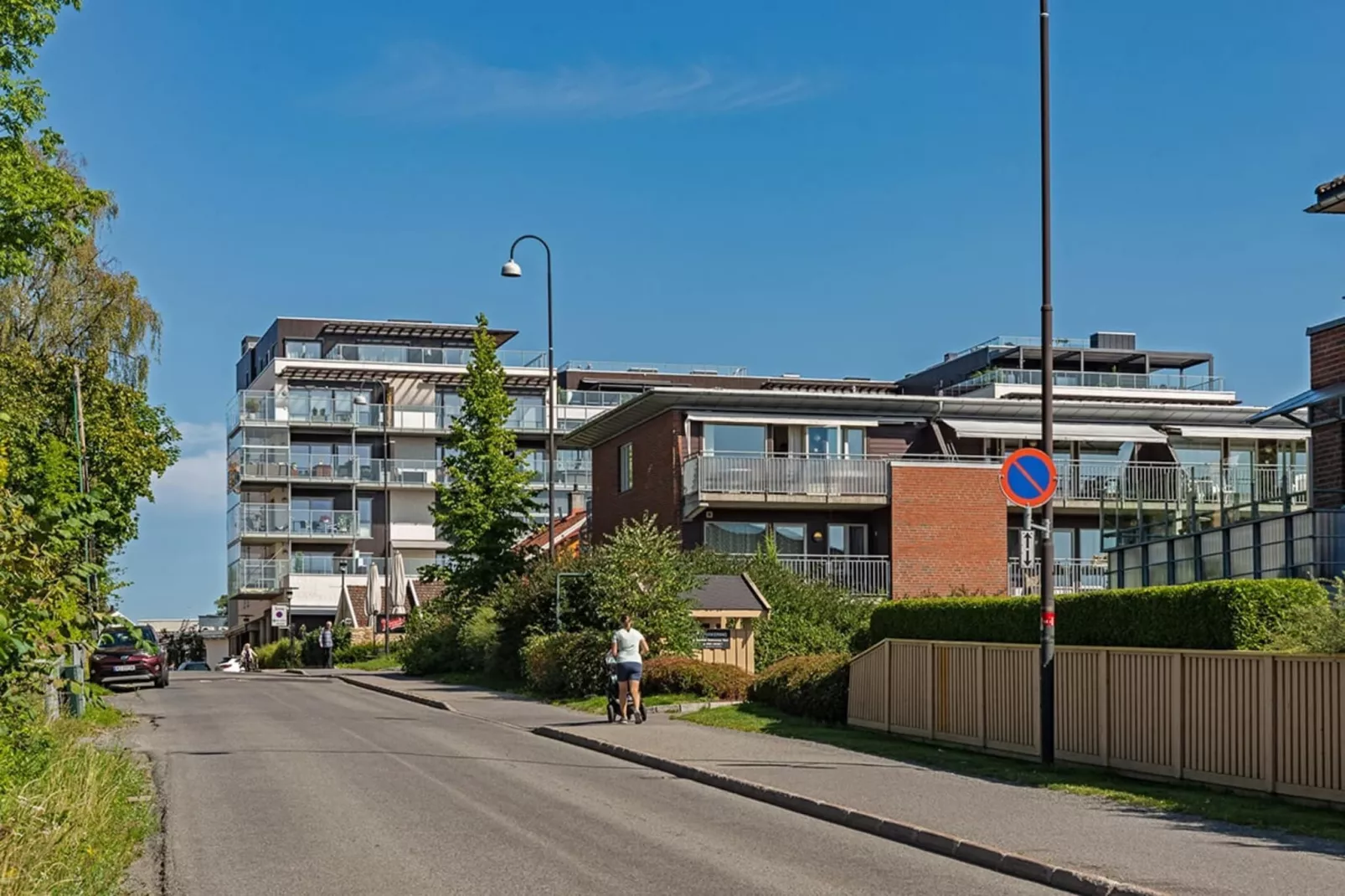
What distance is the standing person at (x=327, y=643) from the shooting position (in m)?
60.4

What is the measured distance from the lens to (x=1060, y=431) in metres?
48.5

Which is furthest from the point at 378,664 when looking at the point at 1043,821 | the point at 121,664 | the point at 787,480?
the point at 1043,821

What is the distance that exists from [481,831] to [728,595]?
67.6 ft

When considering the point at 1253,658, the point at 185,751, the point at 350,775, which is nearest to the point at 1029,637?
the point at 1253,658

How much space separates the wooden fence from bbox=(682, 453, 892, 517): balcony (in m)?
22.8

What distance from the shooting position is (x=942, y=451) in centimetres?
4831

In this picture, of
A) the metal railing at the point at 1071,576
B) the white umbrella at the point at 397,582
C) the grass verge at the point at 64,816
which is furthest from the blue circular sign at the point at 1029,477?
the white umbrella at the point at 397,582

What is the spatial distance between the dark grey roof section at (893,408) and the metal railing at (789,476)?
1775mm

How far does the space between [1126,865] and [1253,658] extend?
4350 millimetres

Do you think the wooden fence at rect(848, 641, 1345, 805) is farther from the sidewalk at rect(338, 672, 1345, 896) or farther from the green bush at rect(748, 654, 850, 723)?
the green bush at rect(748, 654, 850, 723)

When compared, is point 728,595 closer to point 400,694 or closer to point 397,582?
point 400,694

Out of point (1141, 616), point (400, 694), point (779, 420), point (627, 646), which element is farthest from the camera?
point (779, 420)

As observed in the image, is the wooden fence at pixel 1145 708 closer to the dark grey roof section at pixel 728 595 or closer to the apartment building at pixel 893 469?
the dark grey roof section at pixel 728 595

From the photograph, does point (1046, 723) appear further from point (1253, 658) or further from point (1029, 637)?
point (1253, 658)
